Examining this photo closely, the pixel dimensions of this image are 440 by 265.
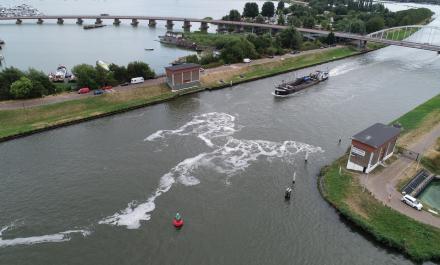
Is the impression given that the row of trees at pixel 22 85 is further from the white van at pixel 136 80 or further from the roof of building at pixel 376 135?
the roof of building at pixel 376 135

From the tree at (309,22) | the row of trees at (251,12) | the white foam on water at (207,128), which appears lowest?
the white foam on water at (207,128)

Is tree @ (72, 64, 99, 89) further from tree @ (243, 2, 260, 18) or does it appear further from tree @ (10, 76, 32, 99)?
tree @ (243, 2, 260, 18)

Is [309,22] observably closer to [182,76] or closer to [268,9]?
[268,9]

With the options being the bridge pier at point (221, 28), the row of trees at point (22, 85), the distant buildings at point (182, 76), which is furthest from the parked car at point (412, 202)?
the bridge pier at point (221, 28)

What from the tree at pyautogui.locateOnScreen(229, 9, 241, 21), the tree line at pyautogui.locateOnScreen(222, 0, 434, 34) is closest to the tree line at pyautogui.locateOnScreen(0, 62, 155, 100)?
the tree line at pyautogui.locateOnScreen(222, 0, 434, 34)

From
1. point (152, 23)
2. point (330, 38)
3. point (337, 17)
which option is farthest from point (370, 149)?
point (337, 17)

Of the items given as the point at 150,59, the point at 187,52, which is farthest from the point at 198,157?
the point at 187,52
